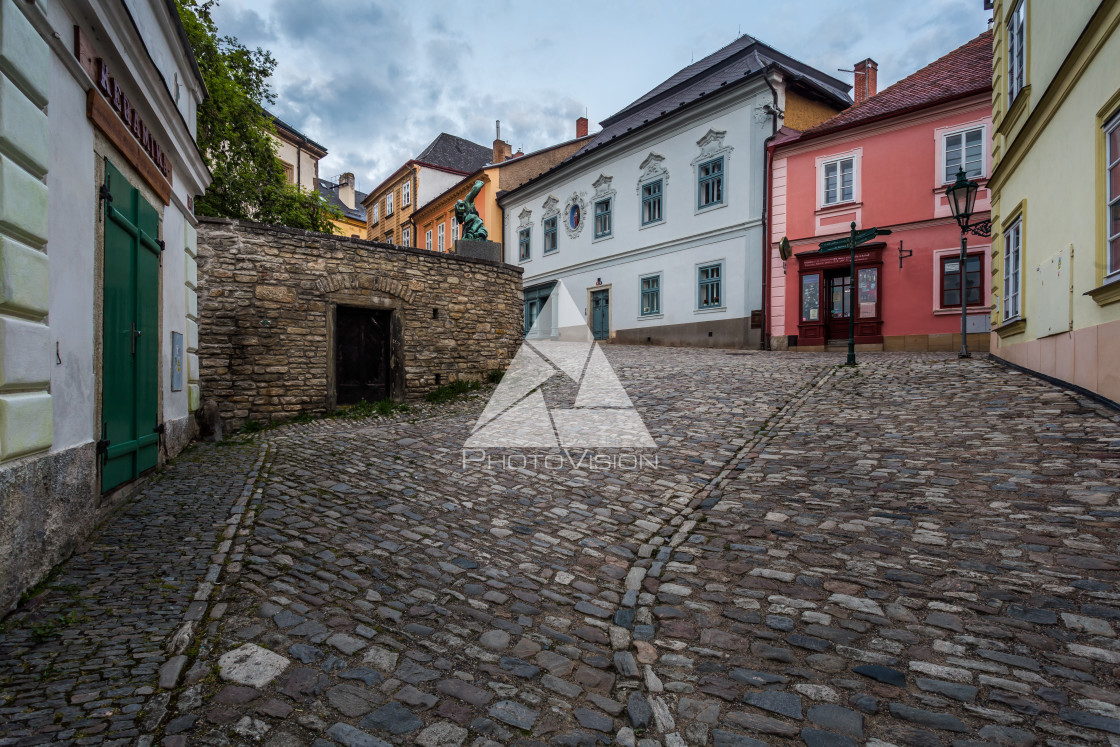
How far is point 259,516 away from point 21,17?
3579 millimetres

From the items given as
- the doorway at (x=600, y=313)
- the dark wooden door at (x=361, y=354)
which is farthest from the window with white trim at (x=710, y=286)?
the dark wooden door at (x=361, y=354)

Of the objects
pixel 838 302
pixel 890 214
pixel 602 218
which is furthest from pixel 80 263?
pixel 602 218

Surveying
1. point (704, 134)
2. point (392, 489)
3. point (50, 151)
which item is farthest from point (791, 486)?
point (704, 134)

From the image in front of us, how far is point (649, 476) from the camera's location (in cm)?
627

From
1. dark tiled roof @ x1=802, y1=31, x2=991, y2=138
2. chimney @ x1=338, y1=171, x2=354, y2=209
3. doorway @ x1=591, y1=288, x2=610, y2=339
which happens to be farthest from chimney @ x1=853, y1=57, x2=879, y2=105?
chimney @ x1=338, y1=171, x2=354, y2=209

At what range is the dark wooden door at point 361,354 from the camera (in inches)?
467

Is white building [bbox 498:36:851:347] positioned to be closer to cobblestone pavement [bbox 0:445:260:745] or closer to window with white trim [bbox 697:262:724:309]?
window with white trim [bbox 697:262:724:309]

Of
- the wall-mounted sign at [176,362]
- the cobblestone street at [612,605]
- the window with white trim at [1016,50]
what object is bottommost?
the cobblestone street at [612,605]

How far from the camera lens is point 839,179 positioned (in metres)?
18.3

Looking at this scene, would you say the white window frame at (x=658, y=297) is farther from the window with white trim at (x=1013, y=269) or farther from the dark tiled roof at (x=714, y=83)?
the window with white trim at (x=1013, y=269)

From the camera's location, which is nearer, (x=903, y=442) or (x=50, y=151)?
(x=50, y=151)

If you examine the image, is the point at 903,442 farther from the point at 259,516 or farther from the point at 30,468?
the point at 30,468

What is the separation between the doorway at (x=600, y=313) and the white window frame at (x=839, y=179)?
8.95 metres

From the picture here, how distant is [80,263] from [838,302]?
1852cm
